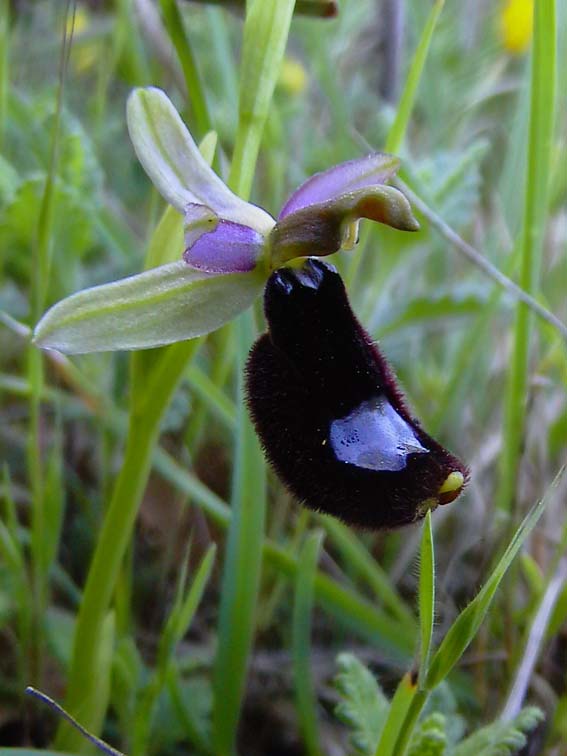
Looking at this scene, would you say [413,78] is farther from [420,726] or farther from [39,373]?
[420,726]

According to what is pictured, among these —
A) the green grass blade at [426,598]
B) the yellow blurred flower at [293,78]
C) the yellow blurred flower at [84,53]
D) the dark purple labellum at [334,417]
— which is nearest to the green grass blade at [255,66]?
the dark purple labellum at [334,417]

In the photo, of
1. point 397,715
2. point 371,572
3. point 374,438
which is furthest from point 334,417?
point 371,572

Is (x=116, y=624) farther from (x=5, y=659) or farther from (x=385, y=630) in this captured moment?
(x=385, y=630)

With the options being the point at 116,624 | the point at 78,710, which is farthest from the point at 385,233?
the point at 78,710

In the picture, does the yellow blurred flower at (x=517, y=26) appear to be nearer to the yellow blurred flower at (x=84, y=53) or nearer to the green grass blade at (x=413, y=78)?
the yellow blurred flower at (x=84, y=53)

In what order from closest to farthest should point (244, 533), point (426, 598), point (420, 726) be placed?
point (426, 598) < point (420, 726) < point (244, 533)

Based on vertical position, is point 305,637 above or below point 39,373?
below
